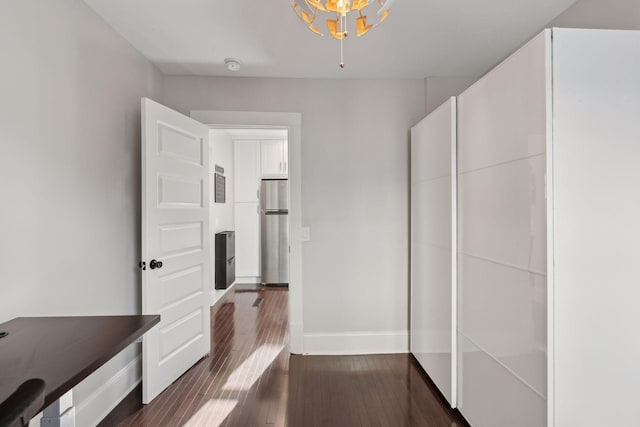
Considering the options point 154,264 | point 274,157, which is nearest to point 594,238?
point 154,264

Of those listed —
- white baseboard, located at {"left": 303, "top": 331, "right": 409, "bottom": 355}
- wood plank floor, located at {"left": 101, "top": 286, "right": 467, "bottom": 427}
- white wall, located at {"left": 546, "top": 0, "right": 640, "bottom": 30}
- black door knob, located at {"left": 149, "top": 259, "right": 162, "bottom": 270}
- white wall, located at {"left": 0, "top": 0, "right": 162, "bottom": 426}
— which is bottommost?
wood plank floor, located at {"left": 101, "top": 286, "right": 467, "bottom": 427}

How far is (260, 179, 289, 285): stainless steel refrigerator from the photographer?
5.51m

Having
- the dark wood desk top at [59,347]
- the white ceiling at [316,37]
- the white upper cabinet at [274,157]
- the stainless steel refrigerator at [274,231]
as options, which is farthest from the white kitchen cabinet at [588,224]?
the white upper cabinet at [274,157]

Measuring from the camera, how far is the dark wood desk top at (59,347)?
2.78 feet

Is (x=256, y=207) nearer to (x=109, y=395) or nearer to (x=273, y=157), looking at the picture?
(x=273, y=157)

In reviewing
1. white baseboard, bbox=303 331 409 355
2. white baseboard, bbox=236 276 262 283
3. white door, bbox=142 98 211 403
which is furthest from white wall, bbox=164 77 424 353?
white baseboard, bbox=236 276 262 283

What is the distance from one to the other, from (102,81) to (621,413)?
10.3 feet

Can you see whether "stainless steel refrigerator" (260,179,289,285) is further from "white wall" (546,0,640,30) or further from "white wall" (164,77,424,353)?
"white wall" (546,0,640,30)

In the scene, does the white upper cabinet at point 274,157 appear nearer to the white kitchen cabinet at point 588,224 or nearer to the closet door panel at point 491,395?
the closet door panel at point 491,395

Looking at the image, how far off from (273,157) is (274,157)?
0.02 meters

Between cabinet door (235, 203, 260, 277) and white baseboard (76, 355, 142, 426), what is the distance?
123 inches

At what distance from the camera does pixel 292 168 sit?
10.1ft

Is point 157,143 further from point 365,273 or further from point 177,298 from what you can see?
point 365,273

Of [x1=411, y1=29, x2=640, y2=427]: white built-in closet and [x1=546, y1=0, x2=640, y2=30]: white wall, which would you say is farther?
[x1=546, y1=0, x2=640, y2=30]: white wall
